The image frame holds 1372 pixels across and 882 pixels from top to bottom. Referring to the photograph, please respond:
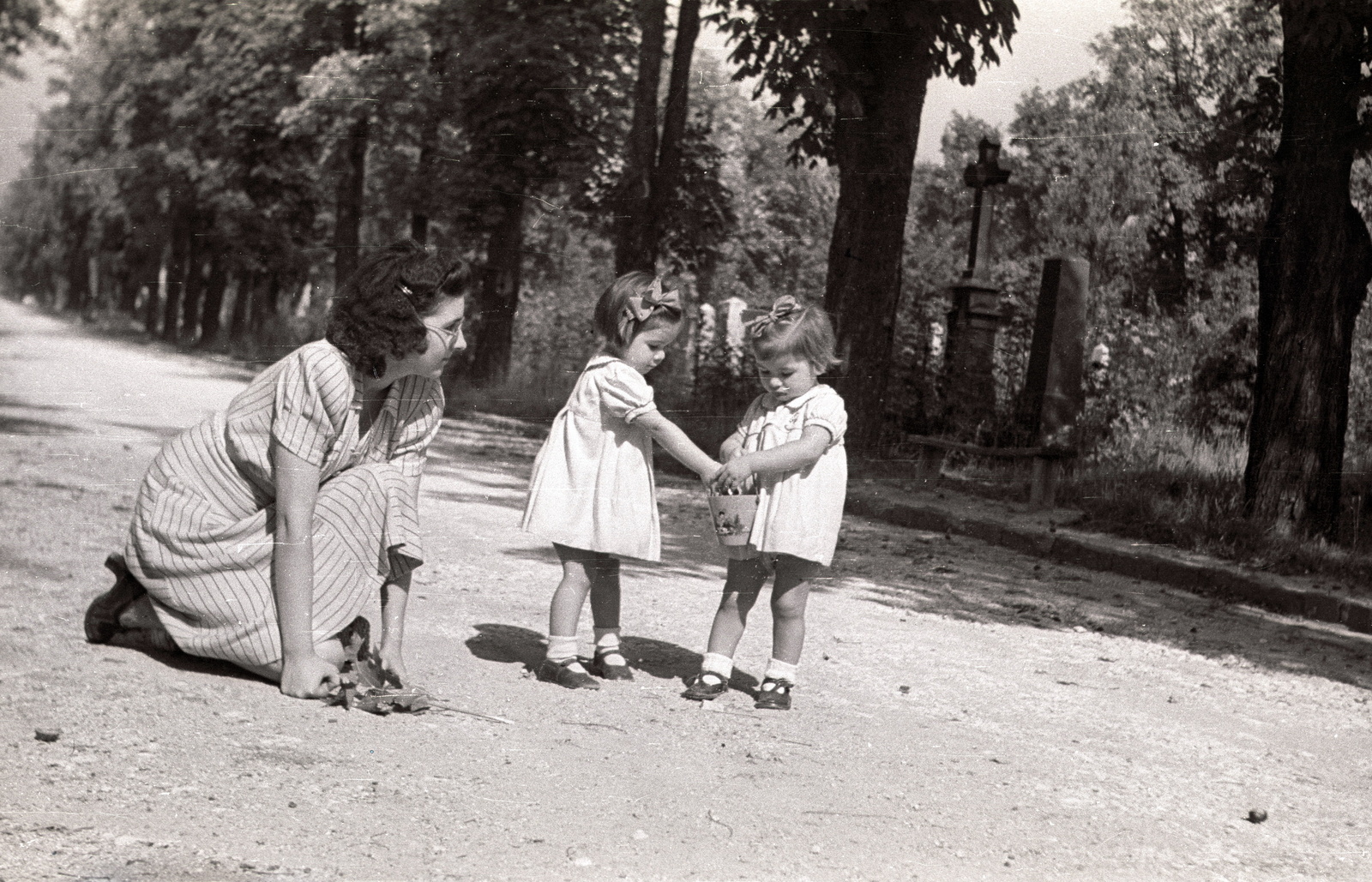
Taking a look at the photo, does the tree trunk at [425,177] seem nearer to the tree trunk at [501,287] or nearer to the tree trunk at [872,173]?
the tree trunk at [501,287]

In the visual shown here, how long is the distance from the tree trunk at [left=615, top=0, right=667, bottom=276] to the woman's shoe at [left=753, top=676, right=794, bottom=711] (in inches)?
658

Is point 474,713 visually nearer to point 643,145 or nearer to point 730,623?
point 730,623

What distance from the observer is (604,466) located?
5215 mm

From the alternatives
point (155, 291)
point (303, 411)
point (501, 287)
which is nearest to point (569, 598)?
point (303, 411)

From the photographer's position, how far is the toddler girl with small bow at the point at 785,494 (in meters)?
5.18

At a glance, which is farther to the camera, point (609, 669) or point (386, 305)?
point (609, 669)

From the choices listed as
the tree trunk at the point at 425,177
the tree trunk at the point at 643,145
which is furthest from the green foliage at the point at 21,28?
the tree trunk at the point at 425,177

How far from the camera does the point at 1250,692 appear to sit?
641 cm

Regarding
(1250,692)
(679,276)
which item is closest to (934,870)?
(1250,692)

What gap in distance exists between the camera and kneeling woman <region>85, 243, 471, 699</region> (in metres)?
4.49

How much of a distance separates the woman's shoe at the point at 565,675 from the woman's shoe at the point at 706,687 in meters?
0.32

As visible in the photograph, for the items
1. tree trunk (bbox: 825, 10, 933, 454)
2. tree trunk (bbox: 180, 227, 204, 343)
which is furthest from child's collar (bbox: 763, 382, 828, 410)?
tree trunk (bbox: 180, 227, 204, 343)

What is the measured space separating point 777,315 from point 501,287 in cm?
2230

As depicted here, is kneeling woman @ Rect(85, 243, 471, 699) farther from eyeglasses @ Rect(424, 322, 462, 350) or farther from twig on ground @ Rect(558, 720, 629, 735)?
twig on ground @ Rect(558, 720, 629, 735)
